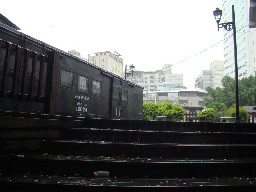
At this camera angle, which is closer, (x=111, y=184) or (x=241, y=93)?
(x=111, y=184)

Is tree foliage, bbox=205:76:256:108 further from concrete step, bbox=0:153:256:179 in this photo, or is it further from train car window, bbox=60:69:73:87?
concrete step, bbox=0:153:256:179

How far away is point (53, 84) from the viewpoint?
425cm

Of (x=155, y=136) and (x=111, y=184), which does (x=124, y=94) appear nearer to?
(x=155, y=136)

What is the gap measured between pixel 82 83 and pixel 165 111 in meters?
21.9

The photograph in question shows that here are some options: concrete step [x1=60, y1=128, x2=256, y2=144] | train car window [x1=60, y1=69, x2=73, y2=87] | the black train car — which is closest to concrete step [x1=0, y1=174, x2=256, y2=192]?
concrete step [x1=60, y1=128, x2=256, y2=144]

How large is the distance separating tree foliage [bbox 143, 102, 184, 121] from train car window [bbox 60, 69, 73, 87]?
2093 cm

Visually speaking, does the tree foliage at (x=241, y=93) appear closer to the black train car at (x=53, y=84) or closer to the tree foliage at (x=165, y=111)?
the tree foliage at (x=165, y=111)

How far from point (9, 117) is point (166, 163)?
2.50 metres

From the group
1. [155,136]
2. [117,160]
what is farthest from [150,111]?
[117,160]

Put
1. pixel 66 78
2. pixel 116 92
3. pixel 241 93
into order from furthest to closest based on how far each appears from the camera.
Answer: pixel 241 93 < pixel 116 92 < pixel 66 78

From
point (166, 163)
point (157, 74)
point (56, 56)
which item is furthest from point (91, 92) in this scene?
point (157, 74)

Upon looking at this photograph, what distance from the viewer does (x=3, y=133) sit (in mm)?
2832

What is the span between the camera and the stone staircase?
2.29 m

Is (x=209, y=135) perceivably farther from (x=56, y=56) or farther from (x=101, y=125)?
(x=56, y=56)
